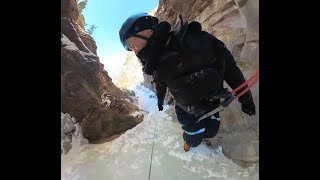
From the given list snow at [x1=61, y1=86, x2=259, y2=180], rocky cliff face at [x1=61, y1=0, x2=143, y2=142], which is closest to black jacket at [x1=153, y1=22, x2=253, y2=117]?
snow at [x1=61, y1=86, x2=259, y2=180]

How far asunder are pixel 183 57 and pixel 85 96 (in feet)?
12.2

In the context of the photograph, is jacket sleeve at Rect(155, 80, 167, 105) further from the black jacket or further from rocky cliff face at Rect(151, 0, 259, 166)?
rocky cliff face at Rect(151, 0, 259, 166)

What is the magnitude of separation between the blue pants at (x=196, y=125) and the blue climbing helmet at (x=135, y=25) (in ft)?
4.02

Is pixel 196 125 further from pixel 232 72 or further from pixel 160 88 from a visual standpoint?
pixel 232 72

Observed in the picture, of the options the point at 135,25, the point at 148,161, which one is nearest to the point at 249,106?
the point at 135,25

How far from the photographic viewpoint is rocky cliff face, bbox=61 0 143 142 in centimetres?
621

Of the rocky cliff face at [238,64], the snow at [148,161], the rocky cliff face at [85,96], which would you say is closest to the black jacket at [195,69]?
the rocky cliff face at [238,64]

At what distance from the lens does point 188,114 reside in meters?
4.03

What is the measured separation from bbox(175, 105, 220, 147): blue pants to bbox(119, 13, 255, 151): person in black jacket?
0.34 m

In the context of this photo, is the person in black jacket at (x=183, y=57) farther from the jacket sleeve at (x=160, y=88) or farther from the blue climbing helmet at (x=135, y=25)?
the jacket sleeve at (x=160, y=88)
